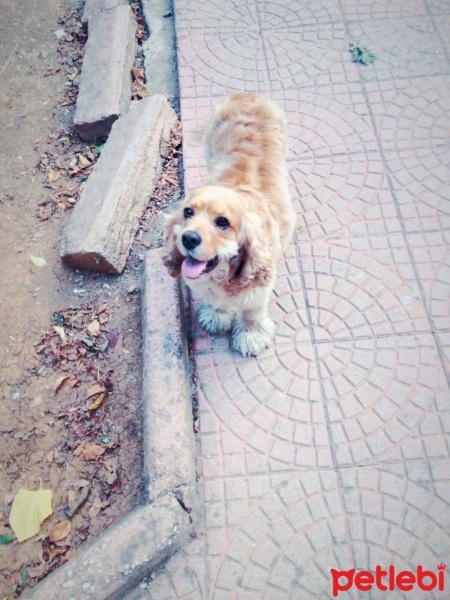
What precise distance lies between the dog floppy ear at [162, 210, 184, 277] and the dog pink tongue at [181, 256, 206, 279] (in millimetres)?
195

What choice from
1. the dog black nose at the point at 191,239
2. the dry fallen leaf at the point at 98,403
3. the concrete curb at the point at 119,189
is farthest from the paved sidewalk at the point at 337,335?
the dog black nose at the point at 191,239

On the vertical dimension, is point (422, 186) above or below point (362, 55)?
below

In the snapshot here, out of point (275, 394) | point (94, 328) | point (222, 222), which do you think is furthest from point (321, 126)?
point (94, 328)

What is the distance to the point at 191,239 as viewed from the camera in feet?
8.21

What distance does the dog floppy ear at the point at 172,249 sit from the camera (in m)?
2.79

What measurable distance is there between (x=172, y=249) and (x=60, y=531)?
5.46ft

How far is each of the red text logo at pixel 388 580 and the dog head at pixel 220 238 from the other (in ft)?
5.16

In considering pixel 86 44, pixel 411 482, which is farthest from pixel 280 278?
pixel 86 44

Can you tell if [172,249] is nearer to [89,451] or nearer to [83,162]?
[89,451]

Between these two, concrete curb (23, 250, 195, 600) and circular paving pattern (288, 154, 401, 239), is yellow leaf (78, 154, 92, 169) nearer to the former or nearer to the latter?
concrete curb (23, 250, 195, 600)

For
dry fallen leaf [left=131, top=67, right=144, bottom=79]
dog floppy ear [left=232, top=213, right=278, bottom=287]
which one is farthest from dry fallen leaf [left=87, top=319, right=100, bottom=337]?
dry fallen leaf [left=131, top=67, right=144, bottom=79]

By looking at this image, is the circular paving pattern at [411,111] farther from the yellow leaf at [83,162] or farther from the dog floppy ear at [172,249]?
the yellow leaf at [83,162]

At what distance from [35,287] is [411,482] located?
2.77 meters

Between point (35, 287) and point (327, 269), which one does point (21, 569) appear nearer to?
point (35, 287)
